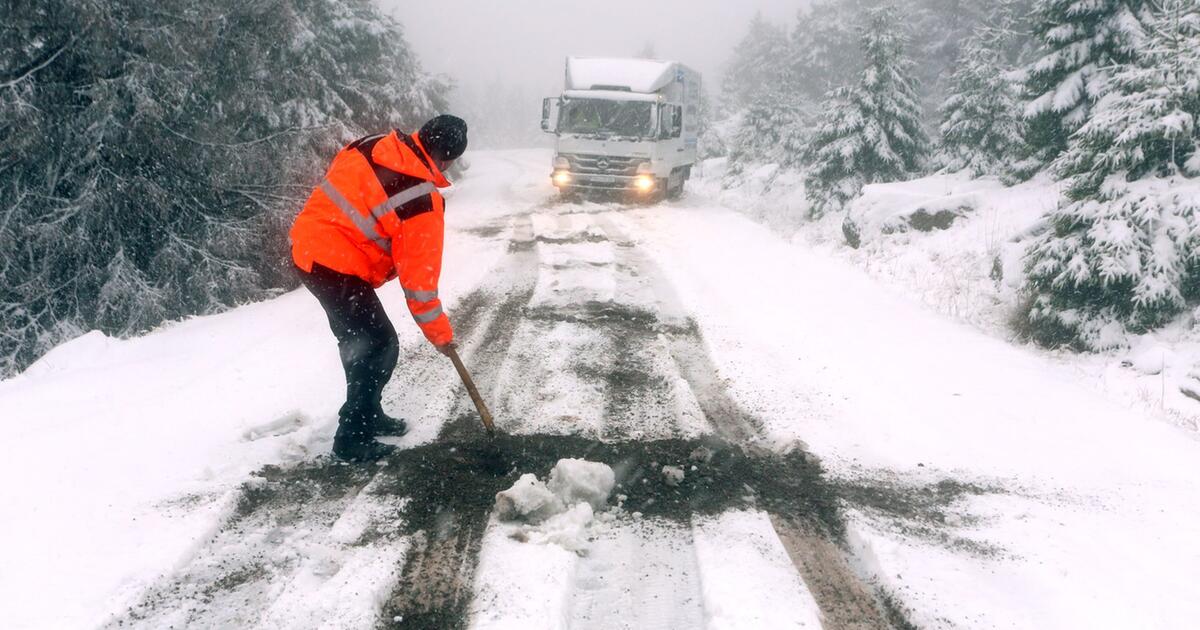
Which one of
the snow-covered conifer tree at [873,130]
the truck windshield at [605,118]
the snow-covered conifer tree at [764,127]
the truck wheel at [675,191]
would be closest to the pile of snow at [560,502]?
the truck windshield at [605,118]

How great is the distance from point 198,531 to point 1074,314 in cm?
767

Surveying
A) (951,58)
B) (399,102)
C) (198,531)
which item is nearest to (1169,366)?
(198,531)

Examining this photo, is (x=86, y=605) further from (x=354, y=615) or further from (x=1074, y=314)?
(x=1074, y=314)

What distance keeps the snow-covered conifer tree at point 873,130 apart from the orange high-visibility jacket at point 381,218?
46.4 ft

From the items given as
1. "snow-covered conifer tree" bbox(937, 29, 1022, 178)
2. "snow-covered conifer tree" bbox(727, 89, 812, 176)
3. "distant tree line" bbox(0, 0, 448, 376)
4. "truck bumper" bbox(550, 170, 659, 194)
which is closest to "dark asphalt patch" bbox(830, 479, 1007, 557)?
"distant tree line" bbox(0, 0, 448, 376)

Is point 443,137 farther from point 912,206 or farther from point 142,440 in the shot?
point 912,206

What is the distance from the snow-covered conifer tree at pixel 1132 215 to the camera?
20.9ft

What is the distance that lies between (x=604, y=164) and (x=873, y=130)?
6352 mm

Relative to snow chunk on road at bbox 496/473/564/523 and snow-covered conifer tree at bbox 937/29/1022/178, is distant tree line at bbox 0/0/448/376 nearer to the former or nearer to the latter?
snow chunk on road at bbox 496/473/564/523

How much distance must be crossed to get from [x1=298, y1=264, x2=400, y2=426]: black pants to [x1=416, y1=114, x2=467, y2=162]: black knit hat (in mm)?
843

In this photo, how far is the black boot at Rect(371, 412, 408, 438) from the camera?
165 inches

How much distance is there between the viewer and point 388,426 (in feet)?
13.8

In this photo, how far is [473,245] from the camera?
1084 centimetres

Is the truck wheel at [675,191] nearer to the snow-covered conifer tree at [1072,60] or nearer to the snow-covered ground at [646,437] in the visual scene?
the snow-covered conifer tree at [1072,60]
